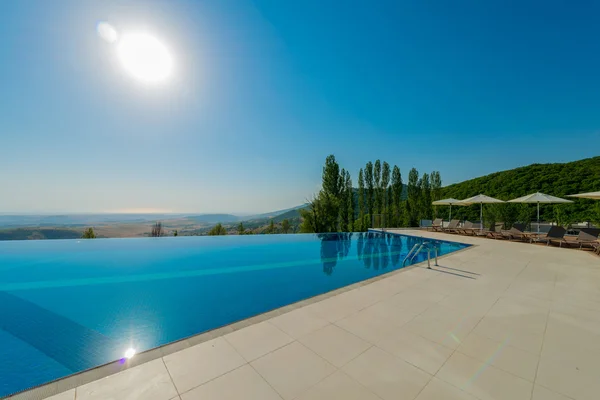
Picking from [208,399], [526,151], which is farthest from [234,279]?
[526,151]

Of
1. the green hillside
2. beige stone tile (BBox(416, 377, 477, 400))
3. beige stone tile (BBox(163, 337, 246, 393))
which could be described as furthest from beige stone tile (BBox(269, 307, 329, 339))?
the green hillside

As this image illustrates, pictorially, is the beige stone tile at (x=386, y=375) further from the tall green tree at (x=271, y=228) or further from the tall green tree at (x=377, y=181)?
the tall green tree at (x=377, y=181)

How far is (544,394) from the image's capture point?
1.77 meters

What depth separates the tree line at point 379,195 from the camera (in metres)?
16.7

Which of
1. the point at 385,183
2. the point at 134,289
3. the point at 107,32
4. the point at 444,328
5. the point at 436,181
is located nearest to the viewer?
the point at 444,328

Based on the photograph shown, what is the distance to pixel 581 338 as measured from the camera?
2.58 m

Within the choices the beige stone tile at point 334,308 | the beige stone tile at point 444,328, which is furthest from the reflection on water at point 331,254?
the beige stone tile at point 444,328

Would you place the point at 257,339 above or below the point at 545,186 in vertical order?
below

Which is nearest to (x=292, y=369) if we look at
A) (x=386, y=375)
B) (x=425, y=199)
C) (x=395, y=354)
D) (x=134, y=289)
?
(x=386, y=375)

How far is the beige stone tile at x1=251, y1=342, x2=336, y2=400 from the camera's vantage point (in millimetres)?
1836

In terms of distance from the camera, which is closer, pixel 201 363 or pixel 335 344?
pixel 201 363

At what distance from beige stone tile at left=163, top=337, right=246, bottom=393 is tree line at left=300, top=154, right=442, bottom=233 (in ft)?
46.2

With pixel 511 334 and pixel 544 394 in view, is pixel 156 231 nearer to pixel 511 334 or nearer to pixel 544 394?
pixel 511 334

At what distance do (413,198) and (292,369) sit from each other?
2043 centimetres
